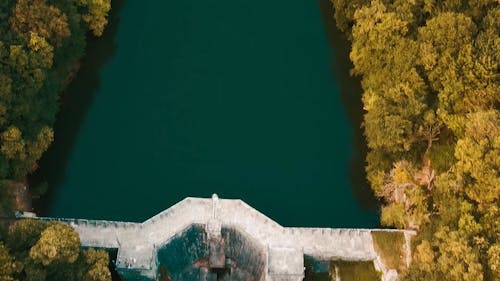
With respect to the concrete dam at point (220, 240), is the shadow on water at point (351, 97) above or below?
above

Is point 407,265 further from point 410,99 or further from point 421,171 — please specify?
point 410,99

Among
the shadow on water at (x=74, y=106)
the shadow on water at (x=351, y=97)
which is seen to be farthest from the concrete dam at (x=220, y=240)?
the shadow on water at (x=74, y=106)

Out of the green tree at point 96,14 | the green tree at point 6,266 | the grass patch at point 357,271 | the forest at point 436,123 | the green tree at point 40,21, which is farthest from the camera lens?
the green tree at point 96,14

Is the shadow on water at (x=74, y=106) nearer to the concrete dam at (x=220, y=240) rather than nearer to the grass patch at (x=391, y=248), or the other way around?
the concrete dam at (x=220, y=240)

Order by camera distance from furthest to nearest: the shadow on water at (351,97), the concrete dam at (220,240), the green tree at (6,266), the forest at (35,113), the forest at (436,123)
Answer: the shadow on water at (351,97)
the concrete dam at (220,240)
the forest at (436,123)
the forest at (35,113)
the green tree at (6,266)

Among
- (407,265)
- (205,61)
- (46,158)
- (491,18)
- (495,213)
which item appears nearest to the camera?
(495,213)

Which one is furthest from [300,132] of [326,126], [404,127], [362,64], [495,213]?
[495,213]

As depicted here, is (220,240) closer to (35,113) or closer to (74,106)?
(35,113)
